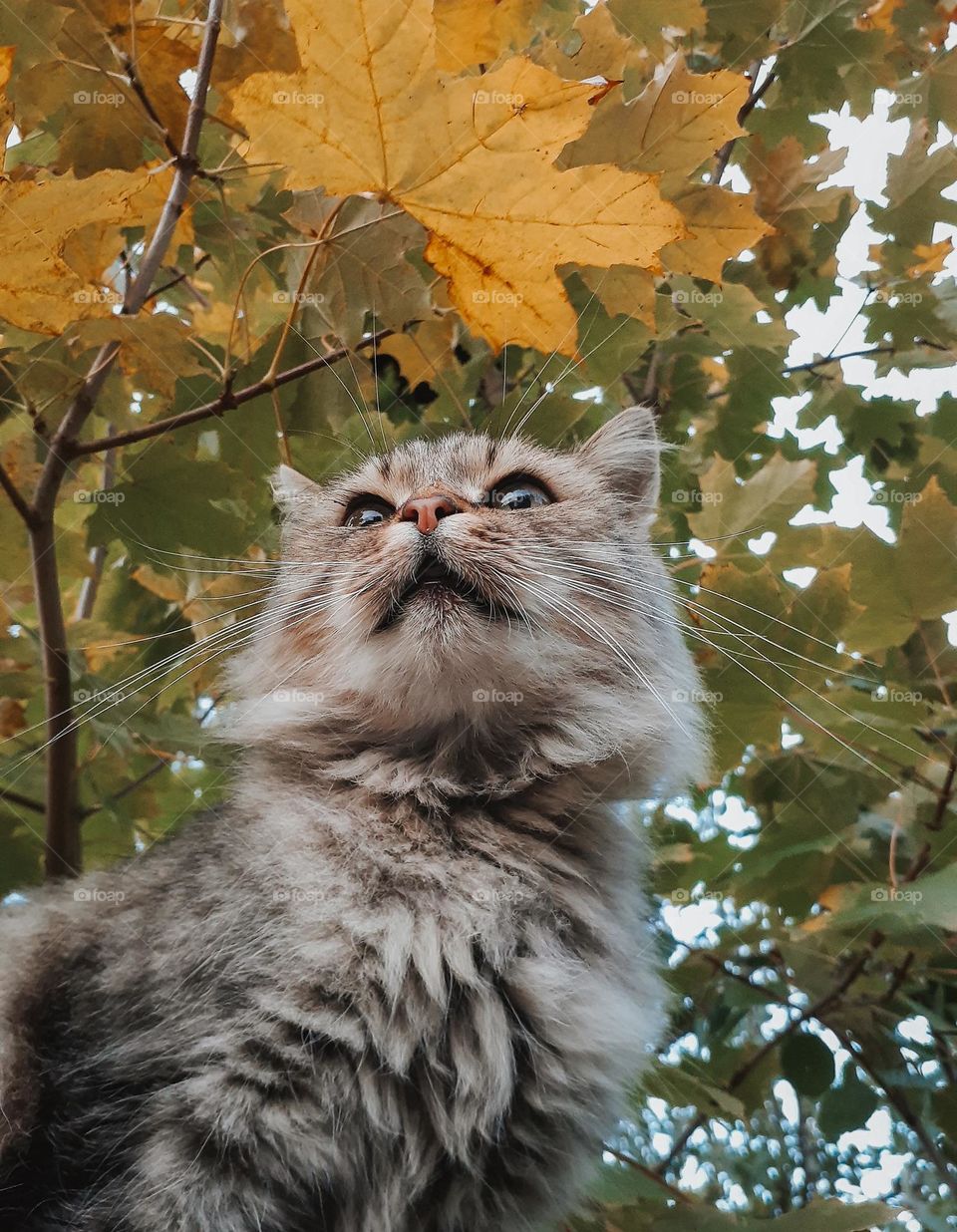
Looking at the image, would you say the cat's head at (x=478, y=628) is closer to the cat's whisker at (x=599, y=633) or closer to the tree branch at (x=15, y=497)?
the cat's whisker at (x=599, y=633)

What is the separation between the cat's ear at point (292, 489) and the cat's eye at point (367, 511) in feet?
0.65

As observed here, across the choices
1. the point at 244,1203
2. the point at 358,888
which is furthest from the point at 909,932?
the point at 244,1203

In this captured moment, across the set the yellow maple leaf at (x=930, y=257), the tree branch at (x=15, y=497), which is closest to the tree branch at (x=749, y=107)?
the yellow maple leaf at (x=930, y=257)

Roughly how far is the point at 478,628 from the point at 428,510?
28 centimetres

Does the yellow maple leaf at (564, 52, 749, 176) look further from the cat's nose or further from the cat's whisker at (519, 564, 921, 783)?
the cat's whisker at (519, 564, 921, 783)

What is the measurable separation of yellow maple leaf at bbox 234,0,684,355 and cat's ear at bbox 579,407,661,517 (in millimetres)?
1036

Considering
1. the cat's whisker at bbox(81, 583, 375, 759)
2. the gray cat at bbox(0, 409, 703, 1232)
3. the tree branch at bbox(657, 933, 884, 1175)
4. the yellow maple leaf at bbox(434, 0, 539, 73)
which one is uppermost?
the yellow maple leaf at bbox(434, 0, 539, 73)

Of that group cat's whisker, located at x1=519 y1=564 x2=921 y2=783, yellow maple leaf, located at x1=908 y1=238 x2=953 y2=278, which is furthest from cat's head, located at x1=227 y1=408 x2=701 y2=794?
yellow maple leaf, located at x1=908 y1=238 x2=953 y2=278

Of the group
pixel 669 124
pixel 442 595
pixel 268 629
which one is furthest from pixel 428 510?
pixel 669 124

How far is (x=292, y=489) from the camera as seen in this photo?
2852mm

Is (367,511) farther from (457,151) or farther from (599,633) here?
(457,151)

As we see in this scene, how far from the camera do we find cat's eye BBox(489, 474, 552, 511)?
99.0 inches

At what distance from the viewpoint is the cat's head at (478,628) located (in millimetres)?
2162

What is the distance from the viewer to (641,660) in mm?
2451
